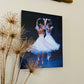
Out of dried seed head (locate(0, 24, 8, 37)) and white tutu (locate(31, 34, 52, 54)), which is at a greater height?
dried seed head (locate(0, 24, 8, 37))

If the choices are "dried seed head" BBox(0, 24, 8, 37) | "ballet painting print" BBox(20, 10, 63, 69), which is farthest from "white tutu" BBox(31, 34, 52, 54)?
"dried seed head" BBox(0, 24, 8, 37)

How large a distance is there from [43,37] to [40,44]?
0.08 metres

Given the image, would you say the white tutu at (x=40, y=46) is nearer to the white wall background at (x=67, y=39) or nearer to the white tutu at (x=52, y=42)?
the white tutu at (x=52, y=42)

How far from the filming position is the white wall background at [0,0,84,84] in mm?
1434

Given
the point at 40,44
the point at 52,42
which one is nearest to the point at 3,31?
the point at 40,44

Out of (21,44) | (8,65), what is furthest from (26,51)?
(8,65)

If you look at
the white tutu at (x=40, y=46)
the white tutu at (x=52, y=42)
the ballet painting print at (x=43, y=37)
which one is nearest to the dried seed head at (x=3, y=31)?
the ballet painting print at (x=43, y=37)

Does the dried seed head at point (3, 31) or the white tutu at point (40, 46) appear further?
the white tutu at point (40, 46)

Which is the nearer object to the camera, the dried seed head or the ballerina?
the dried seed head

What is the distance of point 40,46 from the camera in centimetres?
145

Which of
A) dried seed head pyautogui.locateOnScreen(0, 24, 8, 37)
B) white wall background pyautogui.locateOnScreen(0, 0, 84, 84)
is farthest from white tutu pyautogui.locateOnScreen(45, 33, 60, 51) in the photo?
dried seed head pyautogui.locateOnScreen(0, 24, 8, 37)

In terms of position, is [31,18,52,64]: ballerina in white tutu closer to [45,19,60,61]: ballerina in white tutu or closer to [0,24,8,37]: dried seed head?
[45,19,60,61]: ballerina in white tutu

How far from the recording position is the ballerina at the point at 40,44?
4.67ft

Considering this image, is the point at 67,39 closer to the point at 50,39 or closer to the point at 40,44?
the point at 50,39
